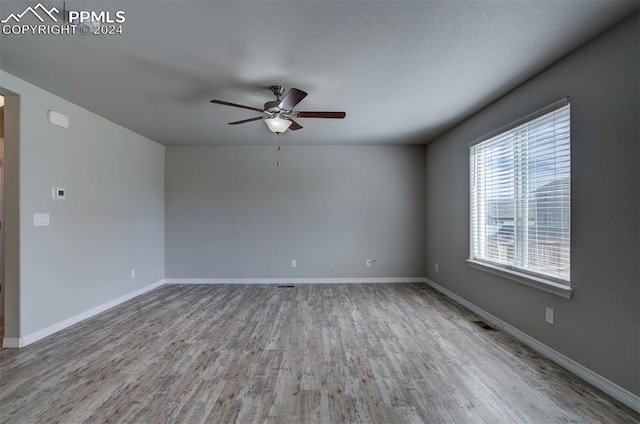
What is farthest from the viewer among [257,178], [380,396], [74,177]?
[257,178]

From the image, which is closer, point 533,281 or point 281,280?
point 533,281

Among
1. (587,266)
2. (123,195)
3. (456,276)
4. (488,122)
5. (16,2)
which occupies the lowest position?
(456,276)

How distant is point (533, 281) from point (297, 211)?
11.8 ft

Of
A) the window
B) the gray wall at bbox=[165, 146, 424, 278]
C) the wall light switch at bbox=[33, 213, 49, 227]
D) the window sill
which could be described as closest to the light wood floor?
the window sill

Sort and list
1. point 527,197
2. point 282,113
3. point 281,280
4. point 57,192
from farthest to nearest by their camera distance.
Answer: point 281,280
point 57,192
point 282,113
point 527,197

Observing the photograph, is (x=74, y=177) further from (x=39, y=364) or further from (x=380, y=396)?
(x=380, y=396)

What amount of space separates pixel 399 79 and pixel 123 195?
4.03 m

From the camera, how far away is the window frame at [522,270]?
7.47 ft

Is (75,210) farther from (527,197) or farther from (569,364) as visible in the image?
(569,364)

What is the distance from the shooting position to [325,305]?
3.89 metres

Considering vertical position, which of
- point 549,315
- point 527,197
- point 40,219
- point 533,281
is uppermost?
point 527,197

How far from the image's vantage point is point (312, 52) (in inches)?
85.4

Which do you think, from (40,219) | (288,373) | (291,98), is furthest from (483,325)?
(40,219)

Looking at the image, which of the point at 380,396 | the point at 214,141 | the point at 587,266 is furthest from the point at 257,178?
the point at 587,266
